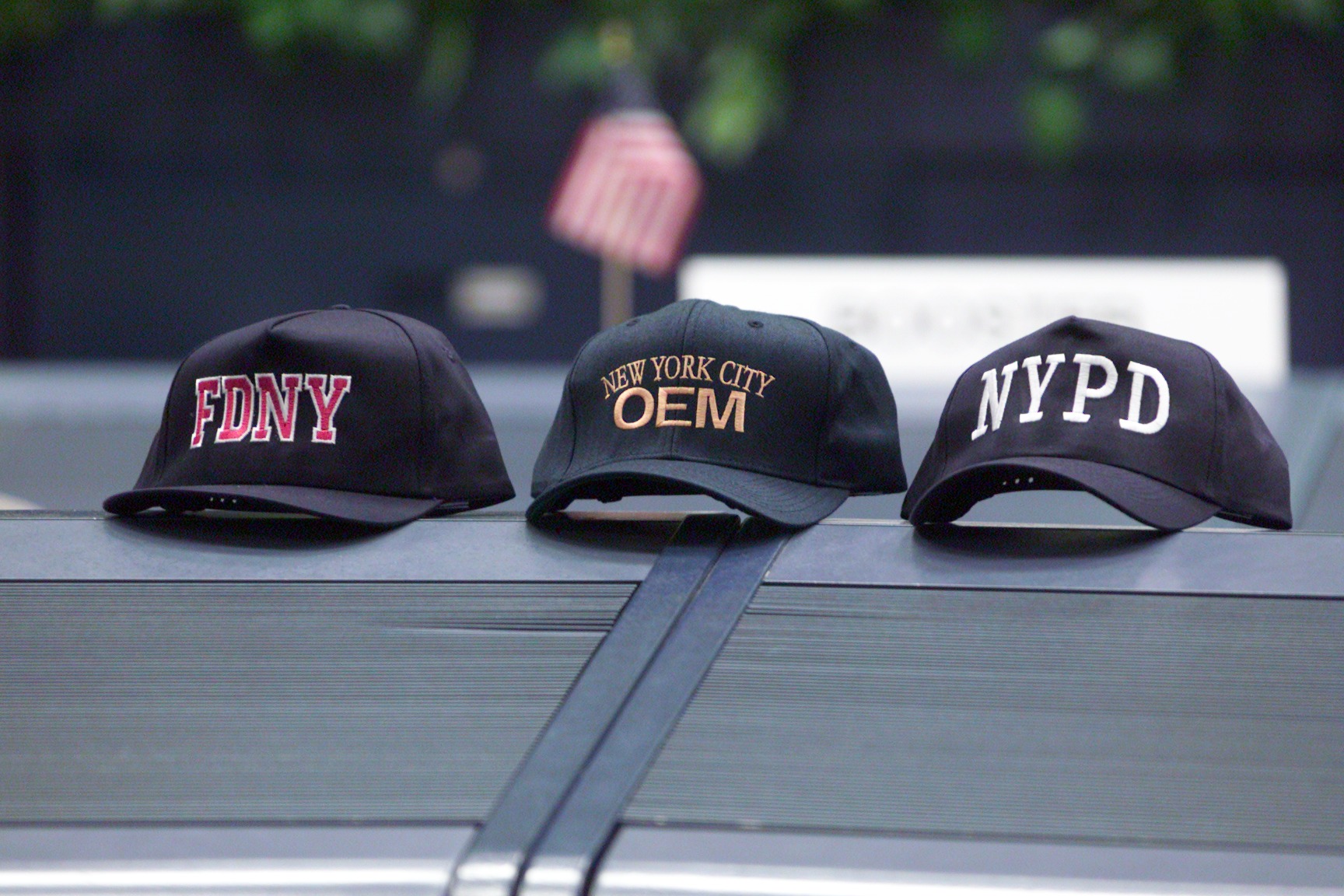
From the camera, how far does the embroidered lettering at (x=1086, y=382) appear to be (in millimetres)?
1181

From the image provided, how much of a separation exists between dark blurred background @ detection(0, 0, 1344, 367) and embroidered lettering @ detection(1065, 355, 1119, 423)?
5.61m

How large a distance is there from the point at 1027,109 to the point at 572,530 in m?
5.95

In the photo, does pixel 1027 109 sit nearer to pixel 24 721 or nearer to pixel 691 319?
pixel 691 319

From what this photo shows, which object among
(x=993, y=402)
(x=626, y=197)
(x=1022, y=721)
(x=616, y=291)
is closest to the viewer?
(x=1022, y=721)

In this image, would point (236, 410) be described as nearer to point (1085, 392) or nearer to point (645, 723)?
point (645, 723)

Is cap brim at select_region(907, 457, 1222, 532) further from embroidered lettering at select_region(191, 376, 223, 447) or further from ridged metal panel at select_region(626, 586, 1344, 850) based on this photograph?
embroidered lettering at select_region(191, 376, 223, 447)

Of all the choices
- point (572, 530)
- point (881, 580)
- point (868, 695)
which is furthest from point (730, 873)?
point (572, 530)

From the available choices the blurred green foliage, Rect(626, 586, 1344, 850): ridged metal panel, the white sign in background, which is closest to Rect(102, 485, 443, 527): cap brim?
Rect(626, 586, 1344, 850): ridged metal panel

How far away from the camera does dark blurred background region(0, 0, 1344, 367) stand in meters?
6.81

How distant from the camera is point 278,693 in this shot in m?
1.01

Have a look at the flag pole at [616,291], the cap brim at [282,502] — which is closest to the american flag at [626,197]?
the flag pole at [616,291]

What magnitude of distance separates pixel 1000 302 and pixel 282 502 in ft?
10.2

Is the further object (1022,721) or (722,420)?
(722,420)

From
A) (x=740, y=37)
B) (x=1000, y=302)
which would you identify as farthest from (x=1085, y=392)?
(x=740, y=37)
